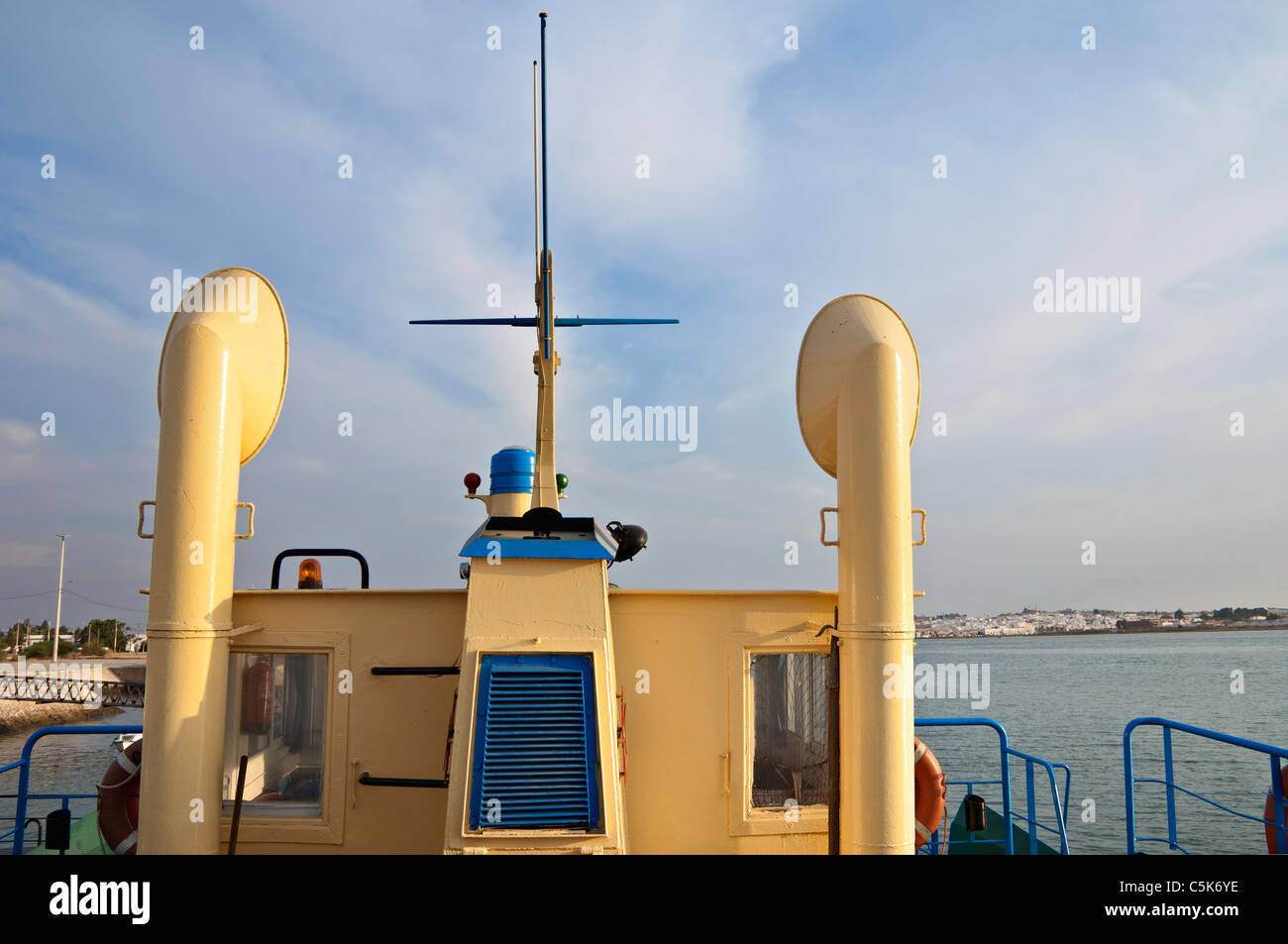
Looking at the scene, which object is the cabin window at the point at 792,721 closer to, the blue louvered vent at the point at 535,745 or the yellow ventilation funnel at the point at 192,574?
the blue louvered vent at the point at 535,745

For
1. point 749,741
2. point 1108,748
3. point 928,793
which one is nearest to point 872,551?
point 749,741

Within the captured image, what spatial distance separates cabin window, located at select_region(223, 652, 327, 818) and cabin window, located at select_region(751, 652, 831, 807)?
3.30 metres

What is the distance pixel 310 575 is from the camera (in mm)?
6582

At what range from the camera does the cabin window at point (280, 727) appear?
19.3 ft

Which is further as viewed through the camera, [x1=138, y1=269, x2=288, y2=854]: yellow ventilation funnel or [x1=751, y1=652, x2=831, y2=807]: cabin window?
[x1=751, y1=652, x2=831, y2=807]: cabin window

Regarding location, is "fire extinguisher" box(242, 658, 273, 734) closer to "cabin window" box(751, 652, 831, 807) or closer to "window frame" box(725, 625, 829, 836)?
"window frame" box(725, 625, 829, 836)

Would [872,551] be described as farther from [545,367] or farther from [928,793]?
Answer: [545,367]

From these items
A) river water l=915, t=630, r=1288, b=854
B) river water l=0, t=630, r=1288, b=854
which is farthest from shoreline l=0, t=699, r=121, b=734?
river water l=915, t=630, r=1288, b=854

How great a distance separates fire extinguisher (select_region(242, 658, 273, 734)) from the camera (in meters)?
5.92

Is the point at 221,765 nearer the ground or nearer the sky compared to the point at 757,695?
nearer the ground
